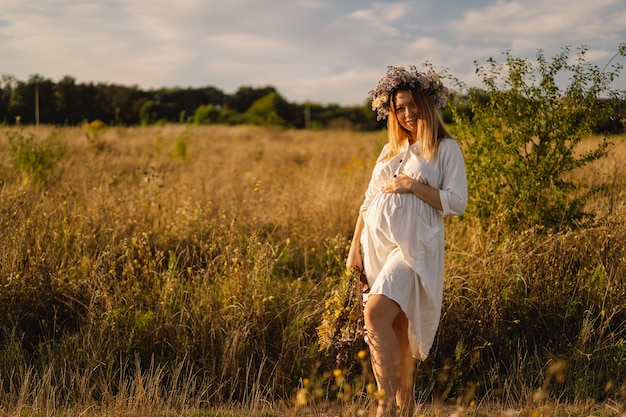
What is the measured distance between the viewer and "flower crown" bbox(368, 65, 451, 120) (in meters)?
3.69

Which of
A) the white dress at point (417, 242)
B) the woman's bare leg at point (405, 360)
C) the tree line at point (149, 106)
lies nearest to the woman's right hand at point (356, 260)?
the white dress at point (417, 242)

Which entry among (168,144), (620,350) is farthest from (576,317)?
(168,144)

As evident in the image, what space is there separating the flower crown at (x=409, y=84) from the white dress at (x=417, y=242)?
13.0 inches

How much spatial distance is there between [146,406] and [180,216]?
304 centimetres

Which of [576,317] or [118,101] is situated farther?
[118,101]

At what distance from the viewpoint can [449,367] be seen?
15.4ft

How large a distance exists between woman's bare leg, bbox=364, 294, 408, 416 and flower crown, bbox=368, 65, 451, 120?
1164mm

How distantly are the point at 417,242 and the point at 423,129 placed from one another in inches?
26.2

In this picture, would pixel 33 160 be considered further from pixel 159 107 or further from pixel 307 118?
pixel 307 118

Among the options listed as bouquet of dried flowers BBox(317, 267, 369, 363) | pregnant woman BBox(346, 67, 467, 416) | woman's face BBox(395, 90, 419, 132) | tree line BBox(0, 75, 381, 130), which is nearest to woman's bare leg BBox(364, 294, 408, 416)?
pregnant woman BBox(346, 67, 467, 416)

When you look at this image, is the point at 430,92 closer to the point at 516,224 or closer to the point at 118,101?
the point at 516,224

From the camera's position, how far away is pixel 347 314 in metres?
3.89

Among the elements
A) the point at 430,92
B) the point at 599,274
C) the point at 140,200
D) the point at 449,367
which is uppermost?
the point at 430,92

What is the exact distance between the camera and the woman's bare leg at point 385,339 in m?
3.38
